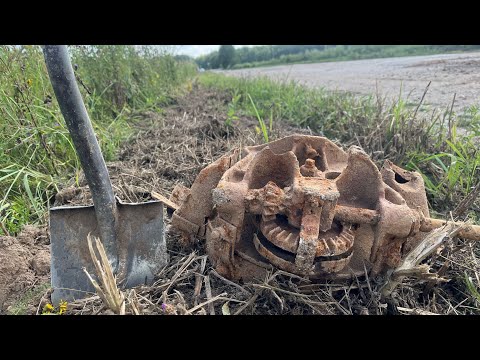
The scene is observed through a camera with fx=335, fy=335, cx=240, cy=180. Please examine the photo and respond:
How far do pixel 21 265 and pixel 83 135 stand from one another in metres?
0.83

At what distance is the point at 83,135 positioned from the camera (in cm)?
178

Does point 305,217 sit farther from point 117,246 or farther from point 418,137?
point 418,137

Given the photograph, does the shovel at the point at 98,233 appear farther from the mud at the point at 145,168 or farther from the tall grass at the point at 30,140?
the tall grass at the point at 30,140

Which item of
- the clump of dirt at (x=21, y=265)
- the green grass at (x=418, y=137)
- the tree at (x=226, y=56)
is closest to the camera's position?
the clump of dirt at (x=21, y=265)

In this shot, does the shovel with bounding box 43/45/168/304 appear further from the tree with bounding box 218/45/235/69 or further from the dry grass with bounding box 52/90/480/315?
the tree with bounding box 218/45/235/69

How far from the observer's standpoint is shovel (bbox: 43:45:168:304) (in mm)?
1812

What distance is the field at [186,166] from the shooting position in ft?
5.51

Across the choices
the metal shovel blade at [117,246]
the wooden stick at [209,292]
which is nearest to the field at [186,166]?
the wooden stick at [209,292]

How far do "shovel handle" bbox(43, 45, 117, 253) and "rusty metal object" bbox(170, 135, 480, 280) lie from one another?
1.29 feet

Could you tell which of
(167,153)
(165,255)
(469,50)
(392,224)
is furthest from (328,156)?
(469,50)

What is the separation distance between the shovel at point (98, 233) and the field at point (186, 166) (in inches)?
4.4

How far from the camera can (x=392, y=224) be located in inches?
61.1

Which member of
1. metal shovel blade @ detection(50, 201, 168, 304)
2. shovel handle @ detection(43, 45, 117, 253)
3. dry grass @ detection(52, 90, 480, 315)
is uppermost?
shovel handle @ detection(43, 45, 117, 253)

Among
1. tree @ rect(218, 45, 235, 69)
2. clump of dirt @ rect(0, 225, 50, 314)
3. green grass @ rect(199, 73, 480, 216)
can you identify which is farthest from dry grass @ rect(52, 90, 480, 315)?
tree @ rect(218, 45, 235, 69)
